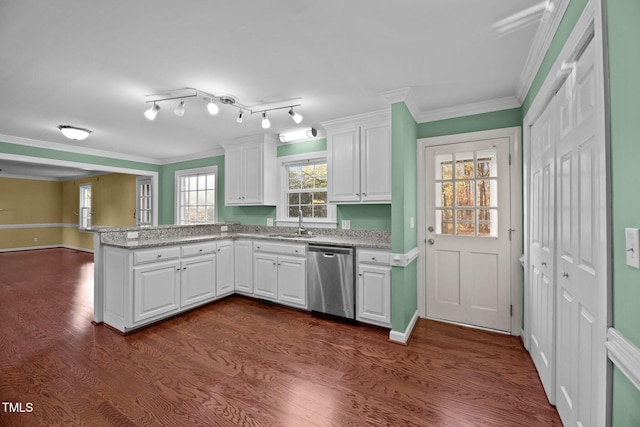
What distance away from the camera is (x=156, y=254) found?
308cm

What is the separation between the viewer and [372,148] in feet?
10.4

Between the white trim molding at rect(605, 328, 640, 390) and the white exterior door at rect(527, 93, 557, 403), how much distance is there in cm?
95

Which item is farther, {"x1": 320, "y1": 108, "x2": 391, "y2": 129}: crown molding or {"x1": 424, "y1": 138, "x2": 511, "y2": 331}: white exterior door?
{"x1": 320, "y1": 108, "x2": 391, "y2": 129}: crown molding

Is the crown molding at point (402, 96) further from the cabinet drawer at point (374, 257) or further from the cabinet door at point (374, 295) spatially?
the cabinet door at point (374, 295)

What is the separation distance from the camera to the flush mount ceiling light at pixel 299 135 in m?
3.89

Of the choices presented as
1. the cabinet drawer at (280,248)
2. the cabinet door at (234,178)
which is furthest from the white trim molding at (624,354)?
the cabinet door at (234,178)

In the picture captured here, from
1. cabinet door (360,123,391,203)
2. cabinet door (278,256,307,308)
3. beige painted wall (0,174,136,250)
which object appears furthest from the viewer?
beige painted wall (0,174,136,250)

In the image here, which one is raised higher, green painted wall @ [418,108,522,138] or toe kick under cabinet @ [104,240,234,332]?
green painted wall @ [418,108,522,138]

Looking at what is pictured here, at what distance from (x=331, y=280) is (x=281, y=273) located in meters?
0.76

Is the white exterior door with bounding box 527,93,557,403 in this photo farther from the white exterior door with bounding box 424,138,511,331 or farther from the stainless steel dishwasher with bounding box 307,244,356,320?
the stainless steel dishwasher with bounding box 307,244,356,320

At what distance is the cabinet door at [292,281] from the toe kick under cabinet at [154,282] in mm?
960

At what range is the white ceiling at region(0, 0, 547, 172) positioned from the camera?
1.62 m

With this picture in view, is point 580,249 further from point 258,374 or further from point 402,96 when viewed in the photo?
point 258,374

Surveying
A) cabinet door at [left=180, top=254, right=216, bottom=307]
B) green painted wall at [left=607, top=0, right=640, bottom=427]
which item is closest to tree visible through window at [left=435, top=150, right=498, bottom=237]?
green painted wall at [left=607, top=0, right=640, bottom=427]
